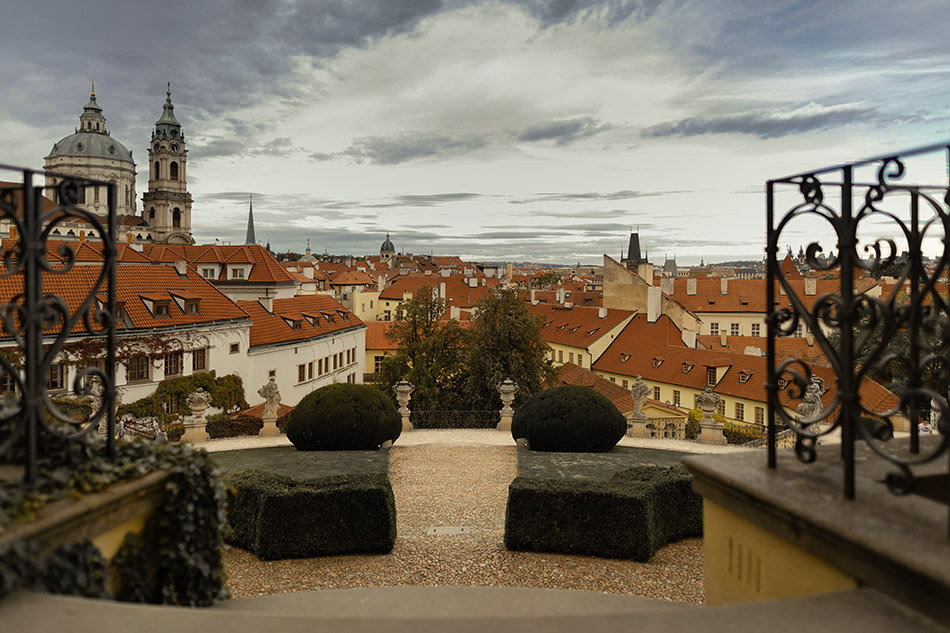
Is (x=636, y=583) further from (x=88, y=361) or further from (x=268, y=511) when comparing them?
(x=88, y=361)

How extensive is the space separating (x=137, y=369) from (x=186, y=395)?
7.90ft

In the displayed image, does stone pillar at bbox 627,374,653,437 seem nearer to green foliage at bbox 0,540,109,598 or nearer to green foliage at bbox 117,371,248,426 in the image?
green foliage at bbox 117,371,248,426

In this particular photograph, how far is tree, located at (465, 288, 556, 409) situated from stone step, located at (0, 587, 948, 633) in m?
27.4

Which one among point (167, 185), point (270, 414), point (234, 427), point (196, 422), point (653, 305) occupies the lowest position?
point (234, 427)

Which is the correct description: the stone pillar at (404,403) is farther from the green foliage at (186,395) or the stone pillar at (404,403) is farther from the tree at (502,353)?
the green foliage at (186,395)

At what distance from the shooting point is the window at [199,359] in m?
30.7

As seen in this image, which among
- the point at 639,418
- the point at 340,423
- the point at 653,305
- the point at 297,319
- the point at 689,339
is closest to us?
the point at 340,423

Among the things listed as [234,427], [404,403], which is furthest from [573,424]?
[234,427]

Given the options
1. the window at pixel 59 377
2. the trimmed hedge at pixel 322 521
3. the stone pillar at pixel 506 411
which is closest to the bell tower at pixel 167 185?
the window at pixel 59 377

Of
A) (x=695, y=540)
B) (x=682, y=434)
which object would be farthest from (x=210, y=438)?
(x=682, y=434)

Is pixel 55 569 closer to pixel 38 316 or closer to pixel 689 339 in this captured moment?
pixel 38 316

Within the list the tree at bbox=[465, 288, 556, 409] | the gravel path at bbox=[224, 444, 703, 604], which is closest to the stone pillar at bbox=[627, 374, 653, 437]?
the tree at bbox=[465, 288, 556, 409]

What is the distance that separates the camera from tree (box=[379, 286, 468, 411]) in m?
31.9

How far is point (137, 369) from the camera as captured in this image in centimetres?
2814
